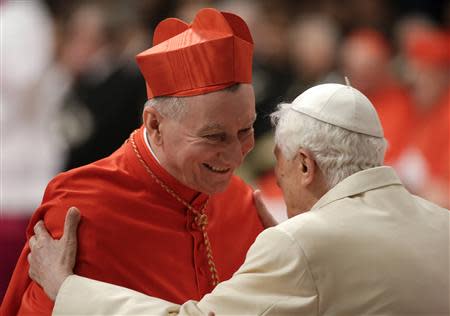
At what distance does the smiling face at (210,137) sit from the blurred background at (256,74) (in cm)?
241

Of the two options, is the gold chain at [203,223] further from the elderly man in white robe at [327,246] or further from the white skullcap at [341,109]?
the white skullcap at [341,109]

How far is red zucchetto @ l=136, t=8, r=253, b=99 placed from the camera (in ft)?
11.9

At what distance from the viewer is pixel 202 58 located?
3.66 meters

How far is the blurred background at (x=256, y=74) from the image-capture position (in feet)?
23.8

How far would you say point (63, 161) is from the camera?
7.85 metres

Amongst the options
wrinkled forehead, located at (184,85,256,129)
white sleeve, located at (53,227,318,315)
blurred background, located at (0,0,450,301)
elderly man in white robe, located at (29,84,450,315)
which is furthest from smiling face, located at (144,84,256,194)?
blurred background, located at (0,0,450,301)

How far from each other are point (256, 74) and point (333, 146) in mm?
Result: 4582

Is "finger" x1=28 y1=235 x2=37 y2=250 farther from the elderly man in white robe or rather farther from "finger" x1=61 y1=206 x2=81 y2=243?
"finger" x1=61 y1=206 x2=81 y2=243

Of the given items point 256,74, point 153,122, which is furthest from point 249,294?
point 256,74

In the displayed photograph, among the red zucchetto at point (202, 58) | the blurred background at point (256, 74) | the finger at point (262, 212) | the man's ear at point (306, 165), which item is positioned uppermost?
the red zucchetto at point (202, 58)

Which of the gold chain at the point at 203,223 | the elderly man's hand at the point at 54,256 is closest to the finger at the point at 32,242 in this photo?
the elderly man's hand at the point at 54,256

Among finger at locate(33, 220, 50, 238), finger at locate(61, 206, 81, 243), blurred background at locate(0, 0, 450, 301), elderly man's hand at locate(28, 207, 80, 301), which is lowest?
blurred background at locate(0, 0, 450, 301)

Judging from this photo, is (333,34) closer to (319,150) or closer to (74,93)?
(74,93)

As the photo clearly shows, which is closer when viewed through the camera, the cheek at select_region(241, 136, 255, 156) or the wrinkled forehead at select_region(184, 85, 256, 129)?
the wrinkled forehead at select_region(184, 85, 256, 129)
